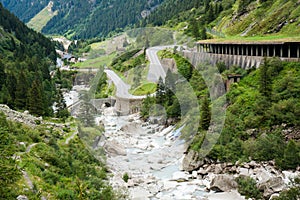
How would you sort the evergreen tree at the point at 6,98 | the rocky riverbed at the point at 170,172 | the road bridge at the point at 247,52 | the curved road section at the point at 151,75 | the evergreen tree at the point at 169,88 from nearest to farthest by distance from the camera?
the rocky riverbed at the point at 170,172, the road bridge at the point at 247,52, the evergreen tree at the point at 6,98, the evergreen tree at the point at 169,88, the curved road section at the point at 151,75

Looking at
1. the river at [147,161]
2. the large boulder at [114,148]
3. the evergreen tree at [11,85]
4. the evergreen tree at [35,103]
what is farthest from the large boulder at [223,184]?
the evergreen tree at [11,85]

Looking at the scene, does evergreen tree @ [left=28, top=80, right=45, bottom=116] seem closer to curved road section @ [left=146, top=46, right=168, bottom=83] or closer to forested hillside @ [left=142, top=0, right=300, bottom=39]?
curved road section @ [left=146, top=46, right=168, bottom=83]

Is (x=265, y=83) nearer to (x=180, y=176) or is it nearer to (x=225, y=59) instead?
(x=180, y=176)

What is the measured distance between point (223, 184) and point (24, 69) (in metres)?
46.0

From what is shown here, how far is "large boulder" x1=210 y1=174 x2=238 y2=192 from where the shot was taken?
92.4 ft

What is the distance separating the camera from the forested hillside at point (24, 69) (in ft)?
155

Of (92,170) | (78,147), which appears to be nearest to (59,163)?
(92,170)

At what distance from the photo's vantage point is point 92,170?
29.8m

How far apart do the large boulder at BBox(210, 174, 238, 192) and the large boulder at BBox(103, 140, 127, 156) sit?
11117 millimetres

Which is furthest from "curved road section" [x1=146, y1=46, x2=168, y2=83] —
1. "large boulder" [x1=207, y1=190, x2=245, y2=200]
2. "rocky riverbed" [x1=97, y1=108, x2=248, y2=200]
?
"large boulder" [x1=207, y1=190, x2=245, y2=200]

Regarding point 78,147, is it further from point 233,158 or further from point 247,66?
point 247,66

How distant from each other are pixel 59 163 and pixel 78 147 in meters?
6.22

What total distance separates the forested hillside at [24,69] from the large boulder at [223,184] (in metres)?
25.5

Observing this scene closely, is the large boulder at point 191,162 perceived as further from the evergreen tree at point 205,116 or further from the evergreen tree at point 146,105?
the evergreen tree at point 146,105
